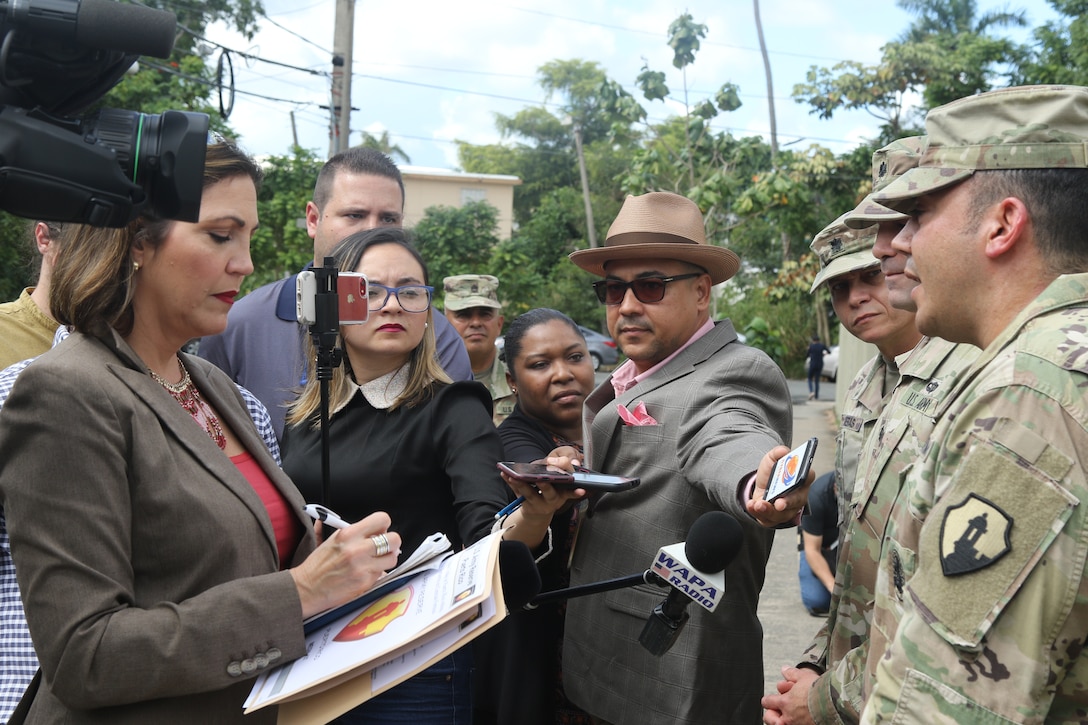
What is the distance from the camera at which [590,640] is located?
3.11m

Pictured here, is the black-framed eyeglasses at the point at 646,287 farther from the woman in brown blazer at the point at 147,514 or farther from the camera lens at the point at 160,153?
the camera lens at the point at 160,153

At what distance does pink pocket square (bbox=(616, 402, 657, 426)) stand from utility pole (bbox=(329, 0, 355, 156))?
1373 centimetres

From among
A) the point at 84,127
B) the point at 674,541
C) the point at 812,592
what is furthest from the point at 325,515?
the point at 812,592

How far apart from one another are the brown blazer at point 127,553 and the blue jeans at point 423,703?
24.8 inches

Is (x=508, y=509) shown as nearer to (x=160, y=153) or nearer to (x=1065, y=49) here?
(x=160, y=153)

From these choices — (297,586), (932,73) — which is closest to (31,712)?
(297,586)

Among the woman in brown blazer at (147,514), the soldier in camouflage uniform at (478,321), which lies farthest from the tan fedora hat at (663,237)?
the soldier in camouflage uniform at (478,321)

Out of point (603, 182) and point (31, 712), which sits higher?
point (603, 182)

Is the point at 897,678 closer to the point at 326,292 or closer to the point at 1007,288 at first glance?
the point at 1007,288

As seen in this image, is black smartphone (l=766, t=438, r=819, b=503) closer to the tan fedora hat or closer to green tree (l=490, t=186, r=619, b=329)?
the tan fedora hat

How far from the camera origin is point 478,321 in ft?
20.0

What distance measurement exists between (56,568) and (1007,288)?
178 cm

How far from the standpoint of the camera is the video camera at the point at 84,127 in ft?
5.41

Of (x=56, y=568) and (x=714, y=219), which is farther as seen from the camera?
(x=714, y=219)
